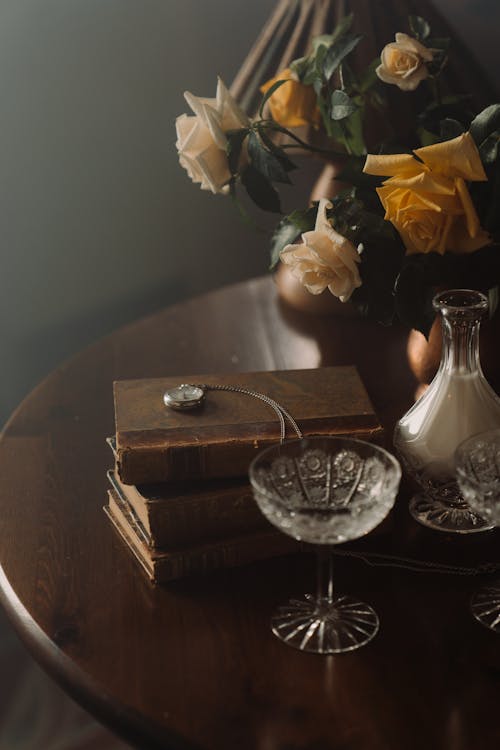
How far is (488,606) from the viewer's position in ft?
2.44

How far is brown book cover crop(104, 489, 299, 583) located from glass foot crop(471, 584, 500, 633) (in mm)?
146

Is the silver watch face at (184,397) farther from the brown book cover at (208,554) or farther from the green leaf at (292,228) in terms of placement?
the green leaf at (292,228)

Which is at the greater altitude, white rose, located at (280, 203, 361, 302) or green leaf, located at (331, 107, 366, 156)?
green leaf, located at (331, 107, 366, 156)

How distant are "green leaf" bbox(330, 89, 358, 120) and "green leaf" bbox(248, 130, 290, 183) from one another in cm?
7

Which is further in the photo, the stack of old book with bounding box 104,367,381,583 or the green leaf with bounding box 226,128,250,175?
the green leaf with bounding box 226,128,250,175

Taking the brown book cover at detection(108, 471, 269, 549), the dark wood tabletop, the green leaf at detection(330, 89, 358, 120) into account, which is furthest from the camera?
the green leaf at detection(330, 89, 358, 120)

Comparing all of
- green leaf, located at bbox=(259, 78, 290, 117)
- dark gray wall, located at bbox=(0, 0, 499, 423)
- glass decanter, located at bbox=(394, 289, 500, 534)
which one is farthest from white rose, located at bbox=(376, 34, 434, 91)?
dark gray wall, located at bbox=(0, 0, 499, 423)

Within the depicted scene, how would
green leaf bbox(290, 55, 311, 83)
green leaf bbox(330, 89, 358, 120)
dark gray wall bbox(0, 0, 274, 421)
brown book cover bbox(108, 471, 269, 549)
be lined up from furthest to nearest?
dark gray wall bbox(0, 0, 274, 421) → green leaf bbox(290, 55, 311, 83) → green leaf bbox(330, 89, 358, 120) → brown book cover bbox(108, 471, 269, 549)

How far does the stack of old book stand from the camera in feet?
2.53

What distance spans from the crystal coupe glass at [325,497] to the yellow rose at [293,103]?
1.64ft

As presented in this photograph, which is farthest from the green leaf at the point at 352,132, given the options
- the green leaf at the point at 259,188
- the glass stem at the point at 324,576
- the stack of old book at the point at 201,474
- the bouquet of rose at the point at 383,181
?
the glass stem at the point at 324,576

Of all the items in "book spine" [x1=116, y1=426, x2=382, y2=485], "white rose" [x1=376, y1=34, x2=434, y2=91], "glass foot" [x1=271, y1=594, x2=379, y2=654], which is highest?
"white rose" [x1=376, y1=34, x2=434, y2=91]

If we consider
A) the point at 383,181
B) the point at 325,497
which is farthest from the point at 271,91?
the point at 325,497

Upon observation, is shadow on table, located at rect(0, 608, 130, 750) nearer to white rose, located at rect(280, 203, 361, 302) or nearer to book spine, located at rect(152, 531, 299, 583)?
book spine, located at rect(152, 531, 299, 583)
